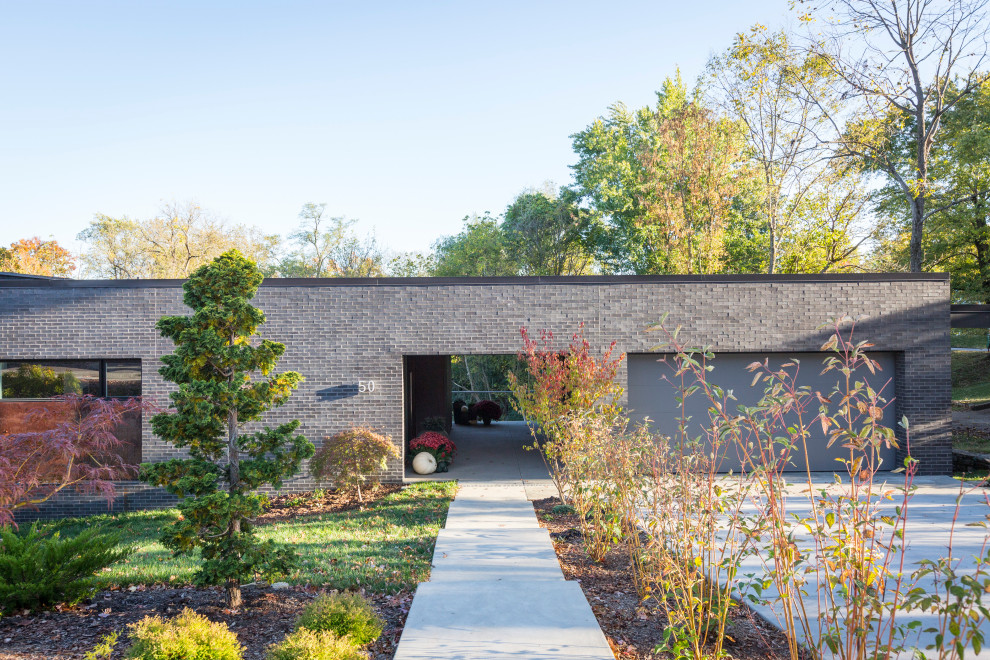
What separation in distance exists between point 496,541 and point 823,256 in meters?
22.4

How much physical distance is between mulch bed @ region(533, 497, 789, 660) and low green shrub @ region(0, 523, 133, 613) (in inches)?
164

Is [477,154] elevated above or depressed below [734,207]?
above

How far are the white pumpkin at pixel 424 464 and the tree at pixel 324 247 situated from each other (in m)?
25.9

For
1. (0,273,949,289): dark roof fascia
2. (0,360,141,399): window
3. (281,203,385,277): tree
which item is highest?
(281,203,385,277): tree

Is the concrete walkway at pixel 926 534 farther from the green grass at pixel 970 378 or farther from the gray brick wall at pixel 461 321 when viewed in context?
the green grass at pixel 970 378

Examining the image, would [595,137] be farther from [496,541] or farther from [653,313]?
[496,541]

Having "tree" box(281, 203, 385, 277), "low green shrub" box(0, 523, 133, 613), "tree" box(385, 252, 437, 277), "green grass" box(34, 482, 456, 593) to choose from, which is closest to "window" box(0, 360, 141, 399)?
"green grass" box(34, 482, 456, 593)

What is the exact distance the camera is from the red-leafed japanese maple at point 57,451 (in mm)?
6766

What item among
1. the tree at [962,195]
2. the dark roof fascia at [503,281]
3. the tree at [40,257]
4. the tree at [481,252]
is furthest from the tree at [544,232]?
the tree at [40,257]

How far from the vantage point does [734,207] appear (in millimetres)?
27938

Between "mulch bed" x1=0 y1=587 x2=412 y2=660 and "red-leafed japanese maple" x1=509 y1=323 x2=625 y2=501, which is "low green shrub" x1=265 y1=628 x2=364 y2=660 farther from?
"red-leafed japanese maple" x1=509 y1=323 x2=625 y2=501

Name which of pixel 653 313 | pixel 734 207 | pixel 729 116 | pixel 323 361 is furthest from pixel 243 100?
pixel 734 207

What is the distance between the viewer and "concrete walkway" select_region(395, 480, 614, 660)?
4.12 m

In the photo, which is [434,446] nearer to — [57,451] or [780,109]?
[57,451]
